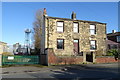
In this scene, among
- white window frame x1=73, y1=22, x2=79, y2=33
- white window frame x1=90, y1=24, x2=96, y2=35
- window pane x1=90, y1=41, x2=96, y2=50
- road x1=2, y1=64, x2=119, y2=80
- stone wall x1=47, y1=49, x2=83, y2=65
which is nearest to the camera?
road x1=2, y1=64, x2=119, y2=80

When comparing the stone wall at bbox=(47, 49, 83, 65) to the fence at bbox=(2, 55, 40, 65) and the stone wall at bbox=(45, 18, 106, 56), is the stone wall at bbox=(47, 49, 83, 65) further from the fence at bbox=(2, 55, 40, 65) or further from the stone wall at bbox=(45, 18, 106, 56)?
the stone wall at bbox=(45, 18, 106, 56)

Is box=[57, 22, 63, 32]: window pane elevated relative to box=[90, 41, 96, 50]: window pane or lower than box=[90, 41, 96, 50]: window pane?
elevated

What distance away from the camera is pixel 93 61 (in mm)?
23047

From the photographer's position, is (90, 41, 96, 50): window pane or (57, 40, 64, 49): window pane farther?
(90, 41, 96, 50): window pane

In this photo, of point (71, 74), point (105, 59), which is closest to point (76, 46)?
point (105, 59)

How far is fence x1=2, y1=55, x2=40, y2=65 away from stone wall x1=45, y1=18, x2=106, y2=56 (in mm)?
3722

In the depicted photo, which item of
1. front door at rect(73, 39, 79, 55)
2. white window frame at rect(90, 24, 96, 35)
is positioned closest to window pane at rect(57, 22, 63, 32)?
front door at rect(73, 39, 79, 55)

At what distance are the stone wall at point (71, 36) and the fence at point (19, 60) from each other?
3.72 m

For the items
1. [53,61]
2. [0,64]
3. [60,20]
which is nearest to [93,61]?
[53,61]

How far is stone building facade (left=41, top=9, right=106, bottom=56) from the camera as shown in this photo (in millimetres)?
24703

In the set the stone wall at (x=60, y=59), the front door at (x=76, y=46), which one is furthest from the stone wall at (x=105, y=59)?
the front door at (x=76, y=46)

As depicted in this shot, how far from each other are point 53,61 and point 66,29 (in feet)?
23.1

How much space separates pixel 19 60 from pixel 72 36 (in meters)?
9.56

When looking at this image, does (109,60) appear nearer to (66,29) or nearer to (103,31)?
(103,31)
